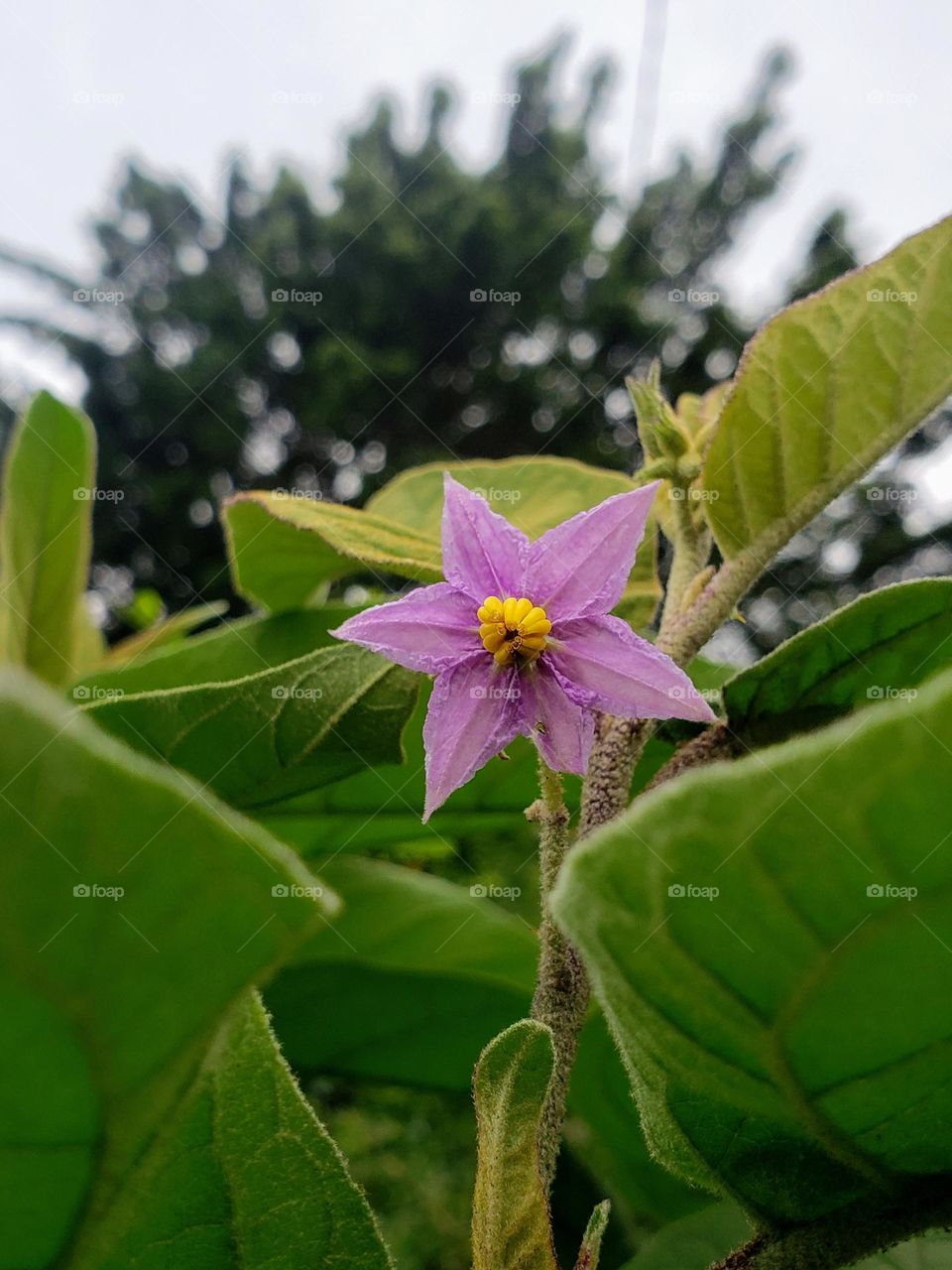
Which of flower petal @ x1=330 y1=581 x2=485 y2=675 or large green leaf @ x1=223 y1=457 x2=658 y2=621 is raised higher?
large green leaf @ x1=223 y1=457 x2=658 y2=621

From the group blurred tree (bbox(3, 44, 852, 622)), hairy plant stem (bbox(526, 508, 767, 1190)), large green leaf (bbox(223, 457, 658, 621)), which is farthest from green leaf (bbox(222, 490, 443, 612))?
blurred tree (bbox(3, 44, 852, 622))

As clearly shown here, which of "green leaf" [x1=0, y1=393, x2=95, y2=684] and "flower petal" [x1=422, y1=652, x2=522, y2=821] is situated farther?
"green leaf" [x1=0, y1=393, x2=95, y2=684]

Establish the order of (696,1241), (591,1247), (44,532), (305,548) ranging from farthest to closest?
(44,532) → (305,548) → (696,1241) → (591,1247)

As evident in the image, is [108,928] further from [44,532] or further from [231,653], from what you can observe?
[44,532]

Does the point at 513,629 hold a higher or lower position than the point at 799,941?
higher


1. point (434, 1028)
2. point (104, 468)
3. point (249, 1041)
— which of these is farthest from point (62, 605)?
point (104, 468)

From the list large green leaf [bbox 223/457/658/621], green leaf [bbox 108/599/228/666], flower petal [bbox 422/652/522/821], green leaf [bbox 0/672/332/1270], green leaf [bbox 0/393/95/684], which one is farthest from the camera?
green leaf [bbox 108/599/228/666]

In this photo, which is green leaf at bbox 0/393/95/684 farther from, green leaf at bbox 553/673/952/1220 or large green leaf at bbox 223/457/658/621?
green leaf at bbox 553/673/952/1220

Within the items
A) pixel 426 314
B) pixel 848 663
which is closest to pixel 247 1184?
pixel 848 663
